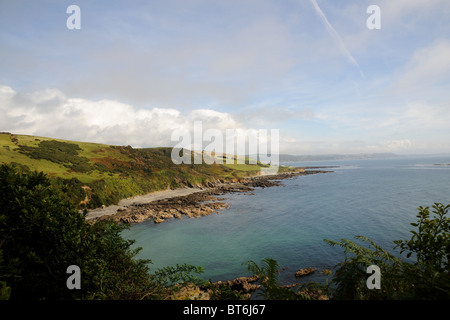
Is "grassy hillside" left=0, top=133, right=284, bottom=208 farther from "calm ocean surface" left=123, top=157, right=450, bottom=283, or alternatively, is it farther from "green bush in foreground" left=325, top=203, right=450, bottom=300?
"green bush in foreground" left=325, top=203, right=450, bottom=300

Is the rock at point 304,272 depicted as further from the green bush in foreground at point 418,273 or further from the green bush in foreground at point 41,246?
the green bush in foreground at point 41,246

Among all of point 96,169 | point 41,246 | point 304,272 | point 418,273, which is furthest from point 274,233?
point 96,169

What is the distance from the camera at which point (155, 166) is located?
9244cm

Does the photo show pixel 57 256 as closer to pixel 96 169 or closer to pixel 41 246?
pixel 41 246

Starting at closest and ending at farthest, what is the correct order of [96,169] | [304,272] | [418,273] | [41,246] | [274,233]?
1. [418,273]
2. [41,246]
3. [304,272]
4. [274,233]
5. [96,169]

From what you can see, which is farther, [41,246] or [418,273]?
[41,246]

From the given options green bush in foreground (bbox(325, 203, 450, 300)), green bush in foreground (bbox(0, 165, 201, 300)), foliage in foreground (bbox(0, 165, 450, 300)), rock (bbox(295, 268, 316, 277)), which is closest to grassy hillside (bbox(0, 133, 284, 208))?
green bush in foreground (bbox(0, 165, 201, 300))

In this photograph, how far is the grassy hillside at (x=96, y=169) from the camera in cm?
5350

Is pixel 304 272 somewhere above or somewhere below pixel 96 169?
below

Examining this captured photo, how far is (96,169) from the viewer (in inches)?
2662

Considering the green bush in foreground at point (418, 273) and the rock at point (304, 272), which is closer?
the green bush in foreground at point (418, 273)

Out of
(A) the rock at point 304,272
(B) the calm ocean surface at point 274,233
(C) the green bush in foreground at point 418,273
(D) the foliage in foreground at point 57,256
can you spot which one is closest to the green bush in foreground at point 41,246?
(D) the foliage in foreground at point 57,256

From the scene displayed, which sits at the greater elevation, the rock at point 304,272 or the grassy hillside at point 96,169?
the grassy hillside at point 96,169

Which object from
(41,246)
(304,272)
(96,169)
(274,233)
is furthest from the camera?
(96,169)
